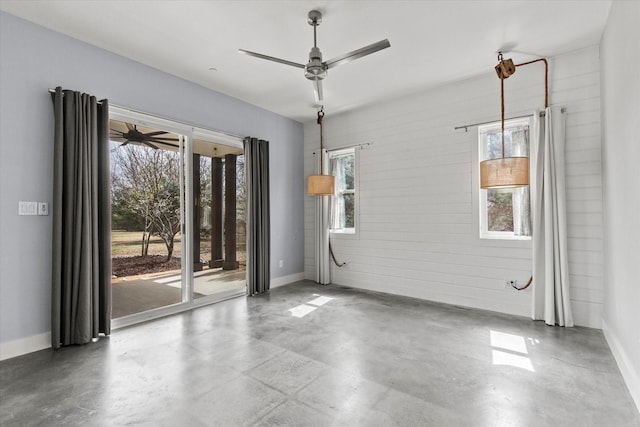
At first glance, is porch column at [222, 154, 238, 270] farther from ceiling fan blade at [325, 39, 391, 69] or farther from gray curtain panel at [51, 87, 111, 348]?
ceiling fan blade at [325, 39, 391, 69]

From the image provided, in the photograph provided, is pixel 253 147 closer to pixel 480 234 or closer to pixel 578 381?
pixel 480 234

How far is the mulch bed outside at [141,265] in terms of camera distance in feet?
12.3

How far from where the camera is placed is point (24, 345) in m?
2.90

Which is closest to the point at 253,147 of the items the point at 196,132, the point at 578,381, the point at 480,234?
the point at 196,132

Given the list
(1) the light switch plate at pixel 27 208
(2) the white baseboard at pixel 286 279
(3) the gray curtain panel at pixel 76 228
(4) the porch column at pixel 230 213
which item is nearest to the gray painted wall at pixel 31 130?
(1) the light switch plate at pixel 27 208

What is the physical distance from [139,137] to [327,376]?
11.5 ft

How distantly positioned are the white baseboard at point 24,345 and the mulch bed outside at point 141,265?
2.93 ft

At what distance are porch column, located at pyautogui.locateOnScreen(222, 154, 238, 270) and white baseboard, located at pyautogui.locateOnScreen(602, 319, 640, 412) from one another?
4574mm

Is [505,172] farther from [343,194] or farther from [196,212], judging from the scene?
[196,212]

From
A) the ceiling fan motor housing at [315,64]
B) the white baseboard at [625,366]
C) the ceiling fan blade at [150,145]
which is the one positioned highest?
the ceiling fan motor housing at [315,64]

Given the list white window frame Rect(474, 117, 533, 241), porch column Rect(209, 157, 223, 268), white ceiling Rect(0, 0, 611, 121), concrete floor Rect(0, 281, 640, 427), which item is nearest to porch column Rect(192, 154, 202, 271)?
porch column Rect(209, 157, 223, 268)

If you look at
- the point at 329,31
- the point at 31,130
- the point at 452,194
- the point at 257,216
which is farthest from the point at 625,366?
the point at 31,130

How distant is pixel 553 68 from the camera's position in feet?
12.0

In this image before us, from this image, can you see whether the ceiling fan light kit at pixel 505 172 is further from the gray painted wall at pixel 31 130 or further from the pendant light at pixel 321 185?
the gray painted wall at pixel 31 130
